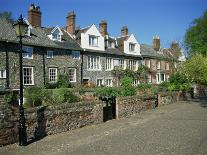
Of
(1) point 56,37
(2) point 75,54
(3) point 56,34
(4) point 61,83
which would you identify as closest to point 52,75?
(4) point 61,83

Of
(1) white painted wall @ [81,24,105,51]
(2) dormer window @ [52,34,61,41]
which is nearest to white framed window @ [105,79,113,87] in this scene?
(1) white painted wall @ [81,24,105,51]

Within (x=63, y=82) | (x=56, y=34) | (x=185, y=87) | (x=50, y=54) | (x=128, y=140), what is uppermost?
(x=56, y=34)

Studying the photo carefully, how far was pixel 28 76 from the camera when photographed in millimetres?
30312

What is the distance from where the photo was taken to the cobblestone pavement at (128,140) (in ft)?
34.1

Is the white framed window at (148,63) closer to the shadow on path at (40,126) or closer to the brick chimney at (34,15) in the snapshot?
the brick chimney at (34,15)

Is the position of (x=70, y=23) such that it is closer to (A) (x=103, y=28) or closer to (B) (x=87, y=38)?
(B) (x=87, y=38)

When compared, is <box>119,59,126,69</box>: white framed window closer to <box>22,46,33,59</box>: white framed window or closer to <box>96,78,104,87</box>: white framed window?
<box>96,78,104,87</box>: white framed window

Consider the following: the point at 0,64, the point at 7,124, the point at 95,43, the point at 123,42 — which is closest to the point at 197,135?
the point at 7,124

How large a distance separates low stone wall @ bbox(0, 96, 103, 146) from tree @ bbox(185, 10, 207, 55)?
35.7 meters

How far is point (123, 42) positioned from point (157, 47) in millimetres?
15461

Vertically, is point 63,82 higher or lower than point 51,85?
higher

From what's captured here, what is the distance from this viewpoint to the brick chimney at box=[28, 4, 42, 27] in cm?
3350

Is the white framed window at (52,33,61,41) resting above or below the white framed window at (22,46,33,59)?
above

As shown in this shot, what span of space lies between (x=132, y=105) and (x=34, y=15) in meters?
20.2
